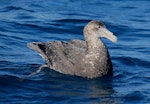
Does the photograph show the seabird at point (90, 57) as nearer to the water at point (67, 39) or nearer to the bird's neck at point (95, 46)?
the bird's neck at point (95, 46)

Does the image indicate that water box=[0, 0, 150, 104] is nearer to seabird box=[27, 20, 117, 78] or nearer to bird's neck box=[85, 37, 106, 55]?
seabird box=[27, 20, 117, 78]

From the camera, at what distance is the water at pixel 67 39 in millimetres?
12414

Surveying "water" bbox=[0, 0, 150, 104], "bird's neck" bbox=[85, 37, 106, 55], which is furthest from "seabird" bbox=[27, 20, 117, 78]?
"water" bbox=[0, 0, 150, 104]

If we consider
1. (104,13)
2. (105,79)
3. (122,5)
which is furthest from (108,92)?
(122,5)

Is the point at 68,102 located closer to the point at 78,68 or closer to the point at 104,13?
the point at 78,68

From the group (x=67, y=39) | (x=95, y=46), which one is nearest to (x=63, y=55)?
(x=95, y=46)

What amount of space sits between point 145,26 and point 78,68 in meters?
6.13

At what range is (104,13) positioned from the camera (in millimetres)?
20844

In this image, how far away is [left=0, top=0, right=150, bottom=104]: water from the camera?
12414mm

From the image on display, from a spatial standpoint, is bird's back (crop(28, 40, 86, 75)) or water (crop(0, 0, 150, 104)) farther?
bird's back (crop(28, 40, 86, 75))

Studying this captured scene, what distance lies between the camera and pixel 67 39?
17.3m

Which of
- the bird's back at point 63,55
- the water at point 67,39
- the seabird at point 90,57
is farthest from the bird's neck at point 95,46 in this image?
the water at point 67,39

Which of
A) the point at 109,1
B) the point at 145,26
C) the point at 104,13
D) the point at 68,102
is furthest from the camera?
the point at 109,1

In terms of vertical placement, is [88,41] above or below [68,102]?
above
